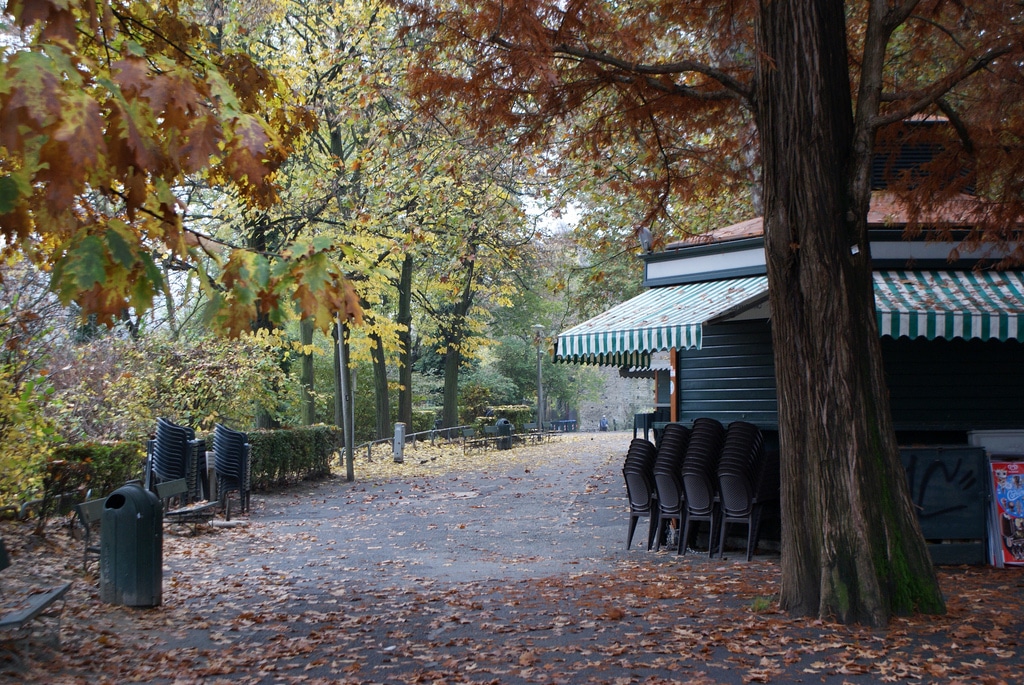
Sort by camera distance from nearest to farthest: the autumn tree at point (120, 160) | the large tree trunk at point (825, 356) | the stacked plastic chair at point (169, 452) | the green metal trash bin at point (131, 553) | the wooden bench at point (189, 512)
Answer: the autumn tree at point (120, 160) < the large tree trunk at point (825, 356) < the green metal trash bin at point (131, 553) < the wooden bench at point (189, 512) < the stacked plastic chair at point (169, 452)

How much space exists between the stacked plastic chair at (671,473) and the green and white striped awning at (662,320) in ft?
3.63

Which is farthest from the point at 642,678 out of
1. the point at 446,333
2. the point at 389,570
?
the point at 446,333

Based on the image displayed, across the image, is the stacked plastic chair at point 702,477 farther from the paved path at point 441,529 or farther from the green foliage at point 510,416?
the green foliage at point 510,416

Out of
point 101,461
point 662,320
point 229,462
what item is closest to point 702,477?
point 662,320

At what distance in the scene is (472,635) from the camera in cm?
764

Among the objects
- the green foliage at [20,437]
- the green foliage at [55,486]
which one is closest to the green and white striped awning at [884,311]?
the green foliage at [55,486]

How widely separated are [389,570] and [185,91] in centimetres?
747

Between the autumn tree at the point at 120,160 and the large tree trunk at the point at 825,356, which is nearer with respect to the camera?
the autumn tree at the point at 120,160

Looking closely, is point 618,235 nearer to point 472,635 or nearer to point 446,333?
point 446,333

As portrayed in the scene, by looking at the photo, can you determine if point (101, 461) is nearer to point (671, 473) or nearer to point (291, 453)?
point (671, 473)

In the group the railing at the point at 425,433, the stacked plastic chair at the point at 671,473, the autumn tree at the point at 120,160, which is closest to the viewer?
the autumn tree at the point at 120,160

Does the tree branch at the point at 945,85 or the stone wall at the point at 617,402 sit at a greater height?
the tree branch at the point at 945,85

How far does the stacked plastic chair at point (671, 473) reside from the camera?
1173 centimetres

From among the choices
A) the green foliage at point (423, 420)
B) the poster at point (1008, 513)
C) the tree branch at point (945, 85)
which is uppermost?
the tree branch at point (945, 85)
